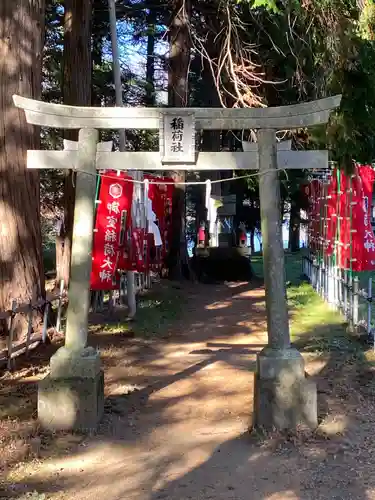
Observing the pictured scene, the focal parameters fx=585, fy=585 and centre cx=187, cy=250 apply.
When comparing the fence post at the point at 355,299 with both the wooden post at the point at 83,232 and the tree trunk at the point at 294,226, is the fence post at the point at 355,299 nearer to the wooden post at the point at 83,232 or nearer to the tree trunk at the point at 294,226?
the wooden post at the point at 83,232

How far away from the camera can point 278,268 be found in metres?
5.99

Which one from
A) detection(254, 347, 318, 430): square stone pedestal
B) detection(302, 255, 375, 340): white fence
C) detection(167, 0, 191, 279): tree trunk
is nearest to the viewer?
detection(254, 347, 318, 430): square stone pedestal

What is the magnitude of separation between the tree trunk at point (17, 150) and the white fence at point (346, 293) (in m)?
5.11

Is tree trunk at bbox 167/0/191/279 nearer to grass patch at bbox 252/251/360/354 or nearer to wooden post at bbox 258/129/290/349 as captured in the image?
grass patch at bbox 252/251/360/354

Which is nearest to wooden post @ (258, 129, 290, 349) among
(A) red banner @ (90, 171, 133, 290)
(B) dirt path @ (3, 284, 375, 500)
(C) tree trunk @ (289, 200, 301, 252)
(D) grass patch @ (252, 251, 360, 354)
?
(B) dirt path @ (3, 284, 375, 500)

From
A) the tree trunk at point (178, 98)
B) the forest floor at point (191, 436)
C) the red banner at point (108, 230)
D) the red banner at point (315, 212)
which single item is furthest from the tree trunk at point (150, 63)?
the forest floor at point (191, 436)

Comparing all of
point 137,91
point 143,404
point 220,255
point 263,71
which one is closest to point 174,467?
point 143,404

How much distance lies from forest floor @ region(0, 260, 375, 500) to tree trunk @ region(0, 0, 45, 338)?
1109 mm

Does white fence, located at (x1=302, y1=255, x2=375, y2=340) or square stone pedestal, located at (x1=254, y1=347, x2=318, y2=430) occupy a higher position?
white fence, located at (x1=302, y1=255, x2=375, y2=340)

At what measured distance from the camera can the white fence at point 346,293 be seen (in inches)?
373

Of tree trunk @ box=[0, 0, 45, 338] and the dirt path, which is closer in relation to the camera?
the dirt path

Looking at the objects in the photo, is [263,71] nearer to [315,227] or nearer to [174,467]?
[315,227]

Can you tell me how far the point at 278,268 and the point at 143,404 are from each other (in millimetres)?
2230

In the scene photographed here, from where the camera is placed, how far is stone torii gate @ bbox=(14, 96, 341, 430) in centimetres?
589
